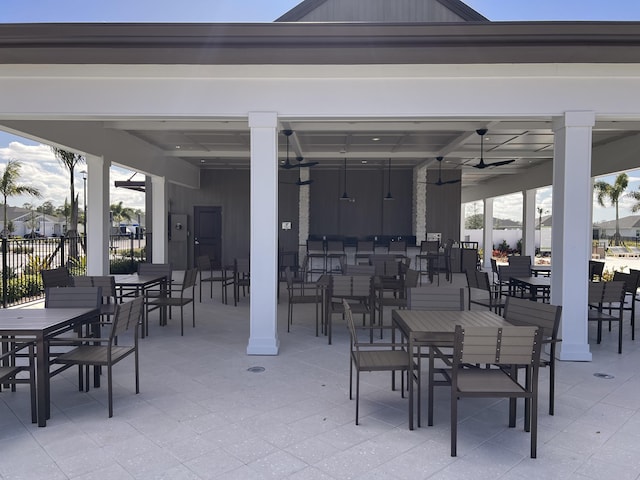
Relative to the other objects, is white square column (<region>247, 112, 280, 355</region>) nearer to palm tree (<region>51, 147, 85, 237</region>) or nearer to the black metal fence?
the black metal fence

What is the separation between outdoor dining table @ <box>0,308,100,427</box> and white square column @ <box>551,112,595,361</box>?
470 centimetres

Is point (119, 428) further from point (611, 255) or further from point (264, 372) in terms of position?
point (611, 255)

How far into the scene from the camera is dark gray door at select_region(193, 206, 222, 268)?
44.4ft

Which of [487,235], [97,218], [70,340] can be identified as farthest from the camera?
[487,235]

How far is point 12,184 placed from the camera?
1791 centimetres

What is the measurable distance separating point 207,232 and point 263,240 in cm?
927

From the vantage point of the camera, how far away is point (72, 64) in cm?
446

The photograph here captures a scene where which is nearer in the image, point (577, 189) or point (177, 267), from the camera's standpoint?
point (577, 189)

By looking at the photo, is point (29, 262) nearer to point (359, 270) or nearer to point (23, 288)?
point (23, 288)

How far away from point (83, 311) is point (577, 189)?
4.94m

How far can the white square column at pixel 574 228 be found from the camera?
4.59 metres

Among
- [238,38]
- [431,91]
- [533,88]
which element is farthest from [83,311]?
[533,88]

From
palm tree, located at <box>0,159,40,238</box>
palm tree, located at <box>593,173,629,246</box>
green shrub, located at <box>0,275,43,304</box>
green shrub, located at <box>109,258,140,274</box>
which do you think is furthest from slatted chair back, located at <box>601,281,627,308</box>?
palm tree, located at <box>593,173,629,246</box>

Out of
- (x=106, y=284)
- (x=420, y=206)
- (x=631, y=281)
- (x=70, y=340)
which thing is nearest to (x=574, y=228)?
(x=631, y=281)
